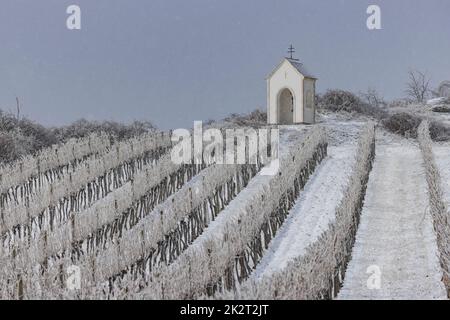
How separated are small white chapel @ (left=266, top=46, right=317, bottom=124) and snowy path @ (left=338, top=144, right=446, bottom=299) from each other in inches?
264

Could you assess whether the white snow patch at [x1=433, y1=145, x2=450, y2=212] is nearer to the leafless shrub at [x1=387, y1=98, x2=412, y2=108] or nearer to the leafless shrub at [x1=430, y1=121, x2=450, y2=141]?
the leafless shrub at [x1=430, y1=121, x2=450, y2=141]

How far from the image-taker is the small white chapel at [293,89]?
24625mm

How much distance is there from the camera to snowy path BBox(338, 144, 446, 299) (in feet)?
30.9

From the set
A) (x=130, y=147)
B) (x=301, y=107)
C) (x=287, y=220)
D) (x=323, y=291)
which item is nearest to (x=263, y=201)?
(x=287, y=220)

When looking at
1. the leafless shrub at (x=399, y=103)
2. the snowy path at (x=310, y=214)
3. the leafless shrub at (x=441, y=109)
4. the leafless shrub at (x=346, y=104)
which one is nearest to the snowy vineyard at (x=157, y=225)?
the snowy path at (x=310, y=214)

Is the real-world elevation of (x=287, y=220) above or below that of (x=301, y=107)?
below

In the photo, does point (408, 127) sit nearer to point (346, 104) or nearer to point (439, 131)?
point (439, 131)

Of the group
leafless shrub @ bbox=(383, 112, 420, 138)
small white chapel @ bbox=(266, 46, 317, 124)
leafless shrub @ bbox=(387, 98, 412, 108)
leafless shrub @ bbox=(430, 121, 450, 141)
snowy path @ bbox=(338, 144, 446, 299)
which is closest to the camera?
snowy path @ bbox=(338, 144, 446, 299)

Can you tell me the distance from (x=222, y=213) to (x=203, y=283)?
6140mm

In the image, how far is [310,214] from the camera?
45.8 ft

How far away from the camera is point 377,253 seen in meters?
11.3

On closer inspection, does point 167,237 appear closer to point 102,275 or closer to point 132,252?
point 132,252

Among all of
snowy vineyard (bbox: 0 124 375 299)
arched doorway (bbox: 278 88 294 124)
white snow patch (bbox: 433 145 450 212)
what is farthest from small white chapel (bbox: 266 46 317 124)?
white snow patch (bbox: 433 145 450 212)

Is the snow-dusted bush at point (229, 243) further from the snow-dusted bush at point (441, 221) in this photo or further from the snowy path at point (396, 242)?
the snow-dusted bush at point (441, 221)
